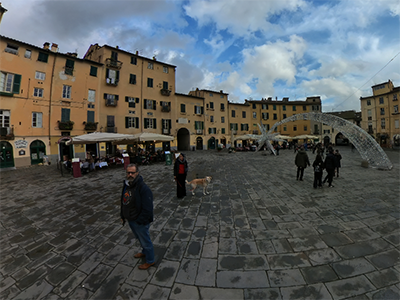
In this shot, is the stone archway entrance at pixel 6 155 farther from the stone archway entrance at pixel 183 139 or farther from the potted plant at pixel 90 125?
the stone archway entrance at pixel 183 139

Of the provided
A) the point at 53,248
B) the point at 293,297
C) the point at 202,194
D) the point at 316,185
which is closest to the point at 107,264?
the point at 53,248

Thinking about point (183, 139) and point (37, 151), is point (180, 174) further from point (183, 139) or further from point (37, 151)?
point (183, 139)

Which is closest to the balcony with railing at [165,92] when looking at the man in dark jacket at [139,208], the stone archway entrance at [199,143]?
the stone archway entrance at [199,143]

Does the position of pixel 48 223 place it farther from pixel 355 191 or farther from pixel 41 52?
pixel 41 52

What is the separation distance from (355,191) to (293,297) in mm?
6128

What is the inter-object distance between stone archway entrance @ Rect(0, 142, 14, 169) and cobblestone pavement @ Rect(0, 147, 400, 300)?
15.8m

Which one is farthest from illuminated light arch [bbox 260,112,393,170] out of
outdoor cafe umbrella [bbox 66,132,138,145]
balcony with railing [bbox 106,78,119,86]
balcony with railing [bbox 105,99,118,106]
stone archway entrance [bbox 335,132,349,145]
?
stone archway entrance [bbox 335,132,349,145]

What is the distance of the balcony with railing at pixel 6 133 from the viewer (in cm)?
1556

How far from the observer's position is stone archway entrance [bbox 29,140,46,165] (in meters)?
17.5

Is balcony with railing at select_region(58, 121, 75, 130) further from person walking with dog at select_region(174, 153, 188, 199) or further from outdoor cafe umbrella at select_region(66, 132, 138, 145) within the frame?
person walking with dog at select_region(174, 153, 188, 199)

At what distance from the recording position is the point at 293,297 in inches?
83.0

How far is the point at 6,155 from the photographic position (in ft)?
52.2

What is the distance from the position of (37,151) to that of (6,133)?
282cm

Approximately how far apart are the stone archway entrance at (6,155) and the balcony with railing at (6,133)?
0.61 meters
